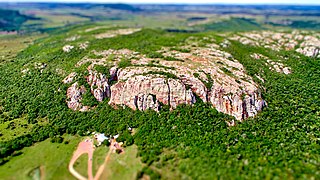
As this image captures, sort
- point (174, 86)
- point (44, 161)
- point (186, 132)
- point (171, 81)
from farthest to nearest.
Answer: point (171, 81) → point (174, 86) → point (186, 132) → point (44, 161)

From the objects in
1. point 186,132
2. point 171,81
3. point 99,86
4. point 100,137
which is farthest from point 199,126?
point 99,86

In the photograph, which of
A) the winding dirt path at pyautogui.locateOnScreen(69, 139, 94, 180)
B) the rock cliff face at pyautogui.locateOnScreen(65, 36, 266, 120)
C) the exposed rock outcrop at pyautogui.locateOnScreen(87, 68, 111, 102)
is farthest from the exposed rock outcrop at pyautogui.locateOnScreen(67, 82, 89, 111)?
the winding dirt path at pyautogui.locateOnScreen(69, 139, 94, 180)

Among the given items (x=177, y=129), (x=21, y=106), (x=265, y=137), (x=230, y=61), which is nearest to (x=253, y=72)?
(x=230, y=61)

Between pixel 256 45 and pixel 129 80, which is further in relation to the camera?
pixel 256 45

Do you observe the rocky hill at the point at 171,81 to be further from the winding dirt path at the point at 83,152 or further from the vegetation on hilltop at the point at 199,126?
the winding dirt path at the point at 83,152

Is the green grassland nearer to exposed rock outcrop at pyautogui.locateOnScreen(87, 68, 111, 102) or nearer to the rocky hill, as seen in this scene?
the rocky hill

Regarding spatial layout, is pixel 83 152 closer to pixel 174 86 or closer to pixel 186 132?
pixel 186 132

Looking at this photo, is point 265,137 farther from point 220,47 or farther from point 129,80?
point 220,47
